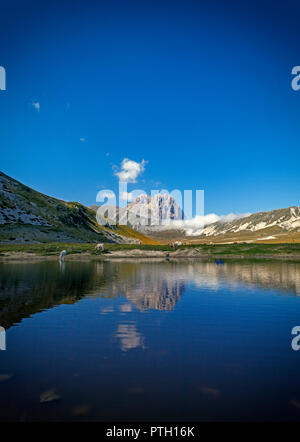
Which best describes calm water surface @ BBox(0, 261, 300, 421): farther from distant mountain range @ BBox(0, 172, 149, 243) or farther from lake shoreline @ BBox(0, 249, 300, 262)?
distant mountain range @ BBox(0, 172, 149, 243)

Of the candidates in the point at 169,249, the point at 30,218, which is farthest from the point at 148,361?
the point at 30,218

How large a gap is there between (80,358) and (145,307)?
10.2 metres

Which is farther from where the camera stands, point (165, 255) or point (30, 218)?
point (30, 218)

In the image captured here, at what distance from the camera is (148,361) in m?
11.6

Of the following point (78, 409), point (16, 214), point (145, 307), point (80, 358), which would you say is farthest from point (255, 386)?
point (16, 214)

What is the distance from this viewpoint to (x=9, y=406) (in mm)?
8281

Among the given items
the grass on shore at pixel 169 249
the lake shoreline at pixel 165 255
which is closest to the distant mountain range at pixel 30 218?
the grass on shore at pixel 169 249

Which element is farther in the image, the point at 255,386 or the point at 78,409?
the point at 255,386

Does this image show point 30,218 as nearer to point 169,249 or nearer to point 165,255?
point 169,249

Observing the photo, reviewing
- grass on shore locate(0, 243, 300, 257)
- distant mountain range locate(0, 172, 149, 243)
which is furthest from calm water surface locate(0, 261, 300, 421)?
distant mountain range locate(0, 172, 149, 243)

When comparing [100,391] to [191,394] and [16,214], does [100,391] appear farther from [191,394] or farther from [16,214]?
[16,214]

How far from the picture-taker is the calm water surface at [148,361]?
823cm

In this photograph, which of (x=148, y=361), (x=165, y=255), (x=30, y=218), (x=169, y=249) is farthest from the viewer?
(x=30, y=218)

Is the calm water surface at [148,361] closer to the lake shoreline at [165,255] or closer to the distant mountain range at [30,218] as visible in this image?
the lake shoreline at [165,255]
